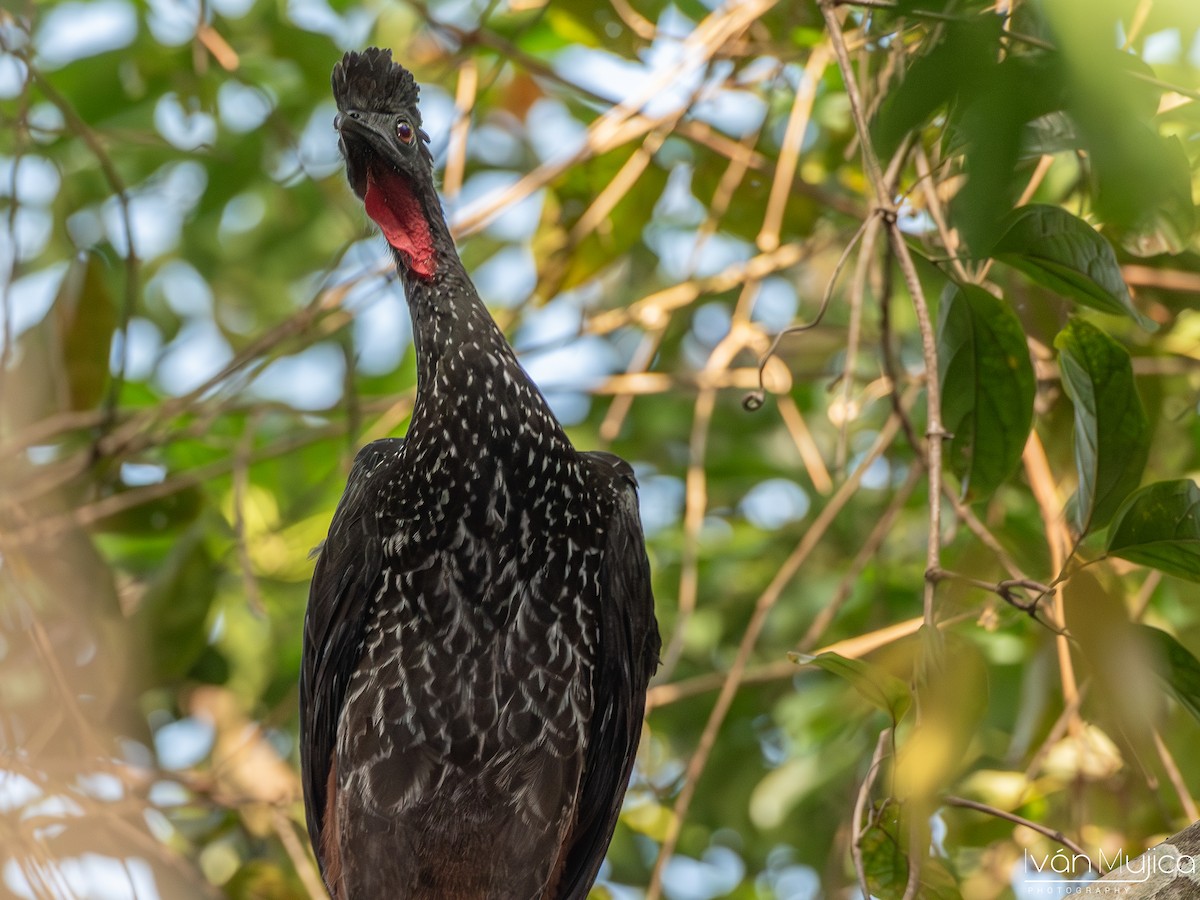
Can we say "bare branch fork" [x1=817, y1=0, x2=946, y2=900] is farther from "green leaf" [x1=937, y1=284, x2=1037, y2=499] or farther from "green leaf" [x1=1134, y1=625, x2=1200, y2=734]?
"green leaf" [x1=1134, y1=625, x2=1200, y2=734]

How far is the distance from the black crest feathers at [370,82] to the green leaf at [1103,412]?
5.07ft

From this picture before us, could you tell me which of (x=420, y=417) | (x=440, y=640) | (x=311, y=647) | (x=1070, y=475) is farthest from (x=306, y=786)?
(x=1070, y=475)

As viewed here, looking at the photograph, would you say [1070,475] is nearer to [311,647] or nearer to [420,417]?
[420,417]

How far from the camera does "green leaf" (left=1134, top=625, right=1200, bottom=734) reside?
2215mm

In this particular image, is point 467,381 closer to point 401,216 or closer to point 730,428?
point 401,216

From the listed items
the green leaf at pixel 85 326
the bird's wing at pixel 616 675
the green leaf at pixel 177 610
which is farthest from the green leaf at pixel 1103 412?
the green leaf at pixel 85 326

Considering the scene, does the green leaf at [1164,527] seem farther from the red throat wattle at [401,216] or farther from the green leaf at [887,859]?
the red throat wattle at [401,216]

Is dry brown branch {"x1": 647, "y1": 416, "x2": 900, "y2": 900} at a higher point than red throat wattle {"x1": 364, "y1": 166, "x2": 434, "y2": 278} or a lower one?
lower

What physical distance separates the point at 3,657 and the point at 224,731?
975mm

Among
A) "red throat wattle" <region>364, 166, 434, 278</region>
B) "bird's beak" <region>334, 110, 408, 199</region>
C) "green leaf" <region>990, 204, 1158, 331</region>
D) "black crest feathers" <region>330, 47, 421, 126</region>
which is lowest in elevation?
"green leaf" <region>990, 204, 1158, 331</region>

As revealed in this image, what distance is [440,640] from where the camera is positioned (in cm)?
279

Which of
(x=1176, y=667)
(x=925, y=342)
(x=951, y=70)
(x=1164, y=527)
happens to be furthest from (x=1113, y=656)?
(x=951, y=70)

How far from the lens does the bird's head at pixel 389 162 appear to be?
2.91 metres

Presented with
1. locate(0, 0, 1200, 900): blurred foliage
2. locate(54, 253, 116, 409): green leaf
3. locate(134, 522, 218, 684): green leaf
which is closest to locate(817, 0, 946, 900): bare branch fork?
locate(0, 0, 1200, 900): blurred foliage
